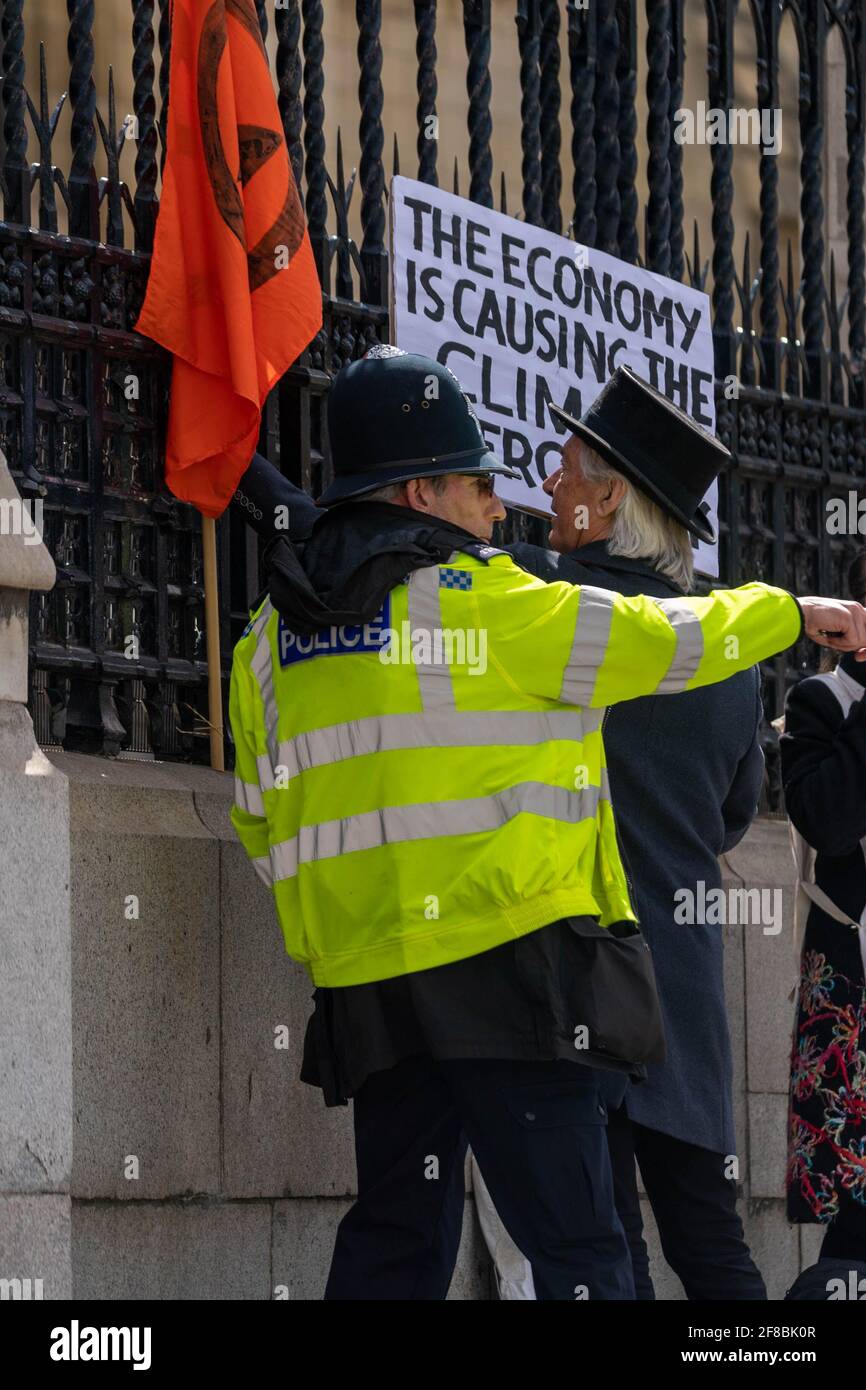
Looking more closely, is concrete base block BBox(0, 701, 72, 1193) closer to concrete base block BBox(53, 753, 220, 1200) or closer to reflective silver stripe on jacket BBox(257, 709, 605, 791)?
concrete base block BBox(53, 753, 220, 1200)

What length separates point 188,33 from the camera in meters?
6.19

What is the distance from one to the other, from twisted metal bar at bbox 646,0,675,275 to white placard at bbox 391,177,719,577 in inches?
12.0

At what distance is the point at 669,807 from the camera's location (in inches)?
211

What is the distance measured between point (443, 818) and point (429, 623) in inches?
14.8

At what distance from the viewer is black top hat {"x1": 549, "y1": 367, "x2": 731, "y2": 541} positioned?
543 centimetres

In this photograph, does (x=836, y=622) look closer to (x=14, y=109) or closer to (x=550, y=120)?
(x=14, y=109)

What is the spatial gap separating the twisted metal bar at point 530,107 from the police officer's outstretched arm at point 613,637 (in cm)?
275

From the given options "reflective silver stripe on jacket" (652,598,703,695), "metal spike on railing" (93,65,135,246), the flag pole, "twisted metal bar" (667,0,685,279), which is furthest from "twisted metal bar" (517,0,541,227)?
"reflective silver stripe on jacket" (652,598,703,695)

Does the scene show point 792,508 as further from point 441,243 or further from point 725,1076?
point 725,1076

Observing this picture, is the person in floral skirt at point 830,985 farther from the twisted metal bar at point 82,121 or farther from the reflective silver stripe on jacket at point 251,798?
the twisted metal bar at point 82,121

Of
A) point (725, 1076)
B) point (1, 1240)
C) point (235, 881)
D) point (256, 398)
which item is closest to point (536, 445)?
point (256, 398)

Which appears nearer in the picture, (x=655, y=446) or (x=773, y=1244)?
(x=655, y=446)

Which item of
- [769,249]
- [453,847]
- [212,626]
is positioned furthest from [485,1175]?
[769,249]
